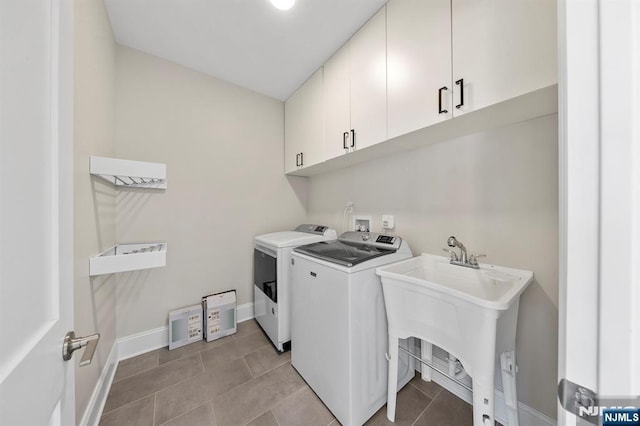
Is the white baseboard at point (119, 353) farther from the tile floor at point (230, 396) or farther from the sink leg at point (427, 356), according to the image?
the sink leg at point (427, 356)

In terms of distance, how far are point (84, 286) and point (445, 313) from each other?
179cm

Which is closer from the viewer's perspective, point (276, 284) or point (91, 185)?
point (91, 185)

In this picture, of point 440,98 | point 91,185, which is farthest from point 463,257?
point 91,185

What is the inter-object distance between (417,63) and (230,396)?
236cm

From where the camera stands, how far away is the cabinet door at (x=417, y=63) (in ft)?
3.58

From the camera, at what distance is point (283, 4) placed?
1.33 metres

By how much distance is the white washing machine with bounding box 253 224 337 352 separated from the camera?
1813 mm

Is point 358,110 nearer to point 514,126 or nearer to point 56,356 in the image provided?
point 514,126

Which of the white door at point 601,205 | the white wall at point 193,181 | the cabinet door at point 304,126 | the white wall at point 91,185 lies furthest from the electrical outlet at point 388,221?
the white wall at point 91,185

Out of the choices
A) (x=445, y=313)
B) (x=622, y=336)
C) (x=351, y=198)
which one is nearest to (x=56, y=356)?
(x=622, y=336)

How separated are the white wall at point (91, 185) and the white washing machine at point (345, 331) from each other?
115cm

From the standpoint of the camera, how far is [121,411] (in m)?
1.28

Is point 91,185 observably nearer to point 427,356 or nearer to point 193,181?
point 193,181

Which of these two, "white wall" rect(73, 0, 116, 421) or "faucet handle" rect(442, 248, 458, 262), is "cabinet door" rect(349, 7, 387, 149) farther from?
"white wall" rect(73, 0, 116, 421)
